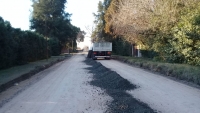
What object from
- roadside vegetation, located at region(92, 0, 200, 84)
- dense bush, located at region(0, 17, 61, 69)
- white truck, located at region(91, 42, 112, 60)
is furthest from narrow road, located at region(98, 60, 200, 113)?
white truck, located at region(91, 42, 112, 60)

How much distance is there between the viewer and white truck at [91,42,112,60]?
1719 inches

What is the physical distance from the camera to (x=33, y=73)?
68.1ft

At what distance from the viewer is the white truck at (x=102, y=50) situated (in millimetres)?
43656

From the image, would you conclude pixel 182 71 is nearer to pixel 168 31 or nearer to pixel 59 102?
pixel 59 102

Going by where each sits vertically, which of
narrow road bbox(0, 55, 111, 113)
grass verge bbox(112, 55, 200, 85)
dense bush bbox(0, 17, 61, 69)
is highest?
dense bush bbox(0, 17, 61, 69)

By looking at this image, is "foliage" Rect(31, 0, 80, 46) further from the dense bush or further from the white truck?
the white truck

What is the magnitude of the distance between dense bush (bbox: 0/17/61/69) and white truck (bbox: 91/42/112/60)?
7.84m

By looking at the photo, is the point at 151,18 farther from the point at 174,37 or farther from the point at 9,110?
the point at 9,110

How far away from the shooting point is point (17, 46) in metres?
24.8

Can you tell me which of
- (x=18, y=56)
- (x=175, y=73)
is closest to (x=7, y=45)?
(x=18, y=56)

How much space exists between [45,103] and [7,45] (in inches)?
512

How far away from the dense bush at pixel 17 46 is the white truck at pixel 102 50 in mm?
7843

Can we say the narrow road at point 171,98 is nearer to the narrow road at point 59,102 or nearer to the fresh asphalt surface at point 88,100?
the fresh asphalt surface at point 88,100

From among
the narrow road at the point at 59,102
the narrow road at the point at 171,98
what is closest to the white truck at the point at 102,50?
the narrow road at the point at 171,98
